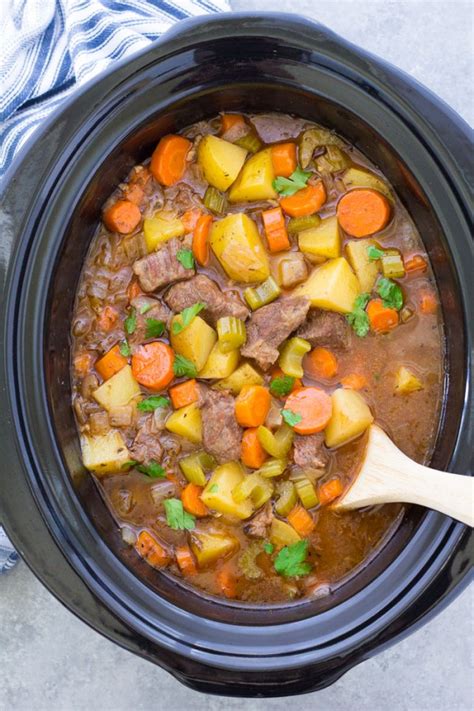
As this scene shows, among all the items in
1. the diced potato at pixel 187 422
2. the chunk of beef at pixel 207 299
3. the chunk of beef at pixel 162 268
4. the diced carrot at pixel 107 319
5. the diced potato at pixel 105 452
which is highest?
the chunk of beef at pixel 162 268

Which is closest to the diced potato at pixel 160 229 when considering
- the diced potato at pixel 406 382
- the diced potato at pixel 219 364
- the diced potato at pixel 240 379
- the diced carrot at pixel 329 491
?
the diced potato at pixel 219 364

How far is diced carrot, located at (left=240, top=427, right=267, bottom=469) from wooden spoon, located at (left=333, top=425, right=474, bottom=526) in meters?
0.35

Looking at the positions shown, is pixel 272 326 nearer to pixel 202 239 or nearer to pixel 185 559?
pixel 202 239

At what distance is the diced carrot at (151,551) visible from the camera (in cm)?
334

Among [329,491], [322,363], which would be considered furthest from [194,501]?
[322,363]

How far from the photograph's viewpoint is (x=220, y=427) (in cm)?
320

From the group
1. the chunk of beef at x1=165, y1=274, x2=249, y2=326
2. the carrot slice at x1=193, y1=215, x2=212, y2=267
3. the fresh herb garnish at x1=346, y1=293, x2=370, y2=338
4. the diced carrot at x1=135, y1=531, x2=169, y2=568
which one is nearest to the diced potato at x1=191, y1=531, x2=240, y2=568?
the diced carrot at x1=135, y1=531, x2=169, y2=568

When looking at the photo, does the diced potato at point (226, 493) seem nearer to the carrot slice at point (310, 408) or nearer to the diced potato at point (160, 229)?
the carrot slice at point (310, 408)

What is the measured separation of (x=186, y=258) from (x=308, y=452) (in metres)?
0.89

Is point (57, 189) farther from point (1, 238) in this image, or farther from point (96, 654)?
point (96, 654)

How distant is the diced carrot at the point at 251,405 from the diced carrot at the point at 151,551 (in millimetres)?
601

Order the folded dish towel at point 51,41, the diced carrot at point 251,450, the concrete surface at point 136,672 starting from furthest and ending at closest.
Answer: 1. the concrete surface at point 136,672
2. the folded dish towel at point 51,41
3. the diced carrot at point 251,450

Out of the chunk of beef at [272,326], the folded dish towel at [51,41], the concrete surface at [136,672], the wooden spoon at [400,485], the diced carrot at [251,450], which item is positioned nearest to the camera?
the wooden spoon at [400,485]

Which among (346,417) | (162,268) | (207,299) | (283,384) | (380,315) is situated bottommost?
(346,417)
